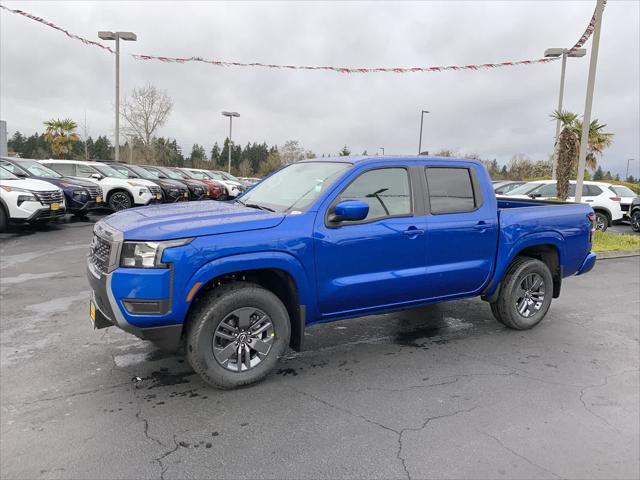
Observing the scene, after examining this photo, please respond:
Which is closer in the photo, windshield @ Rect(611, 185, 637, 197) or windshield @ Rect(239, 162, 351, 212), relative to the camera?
windshield @ Rect(239, 162, 351, 212)

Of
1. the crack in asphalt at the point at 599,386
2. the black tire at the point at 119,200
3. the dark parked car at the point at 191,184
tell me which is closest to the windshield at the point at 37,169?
the black tire at the point at 119,200

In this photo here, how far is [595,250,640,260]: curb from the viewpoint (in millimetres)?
10438

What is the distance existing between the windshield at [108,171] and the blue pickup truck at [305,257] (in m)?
12.0

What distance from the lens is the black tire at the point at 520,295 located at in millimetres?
5062

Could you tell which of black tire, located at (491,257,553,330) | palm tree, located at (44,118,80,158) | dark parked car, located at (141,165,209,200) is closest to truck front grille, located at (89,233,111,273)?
black tire, located at (491,257,553,330)

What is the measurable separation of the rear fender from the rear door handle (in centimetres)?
108

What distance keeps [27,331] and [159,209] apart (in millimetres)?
2050

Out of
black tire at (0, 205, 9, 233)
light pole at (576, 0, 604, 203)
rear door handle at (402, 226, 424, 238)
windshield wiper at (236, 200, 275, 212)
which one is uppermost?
light pole at (576, 0, 604, 203)

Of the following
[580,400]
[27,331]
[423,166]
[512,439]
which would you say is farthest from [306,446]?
[27,331]

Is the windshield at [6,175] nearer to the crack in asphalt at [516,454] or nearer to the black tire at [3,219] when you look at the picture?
the black tire at [3,219]

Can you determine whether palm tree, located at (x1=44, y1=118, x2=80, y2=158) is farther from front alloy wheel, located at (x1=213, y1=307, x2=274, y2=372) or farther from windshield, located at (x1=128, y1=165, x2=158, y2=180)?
front alloy wheel, located at (x1=213, y1=307, x2=274, y2=372)

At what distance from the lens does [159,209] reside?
13.7 ft

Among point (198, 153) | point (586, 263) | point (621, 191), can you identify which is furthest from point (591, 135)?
point (198, 153)

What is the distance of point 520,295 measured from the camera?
17.0 ft
